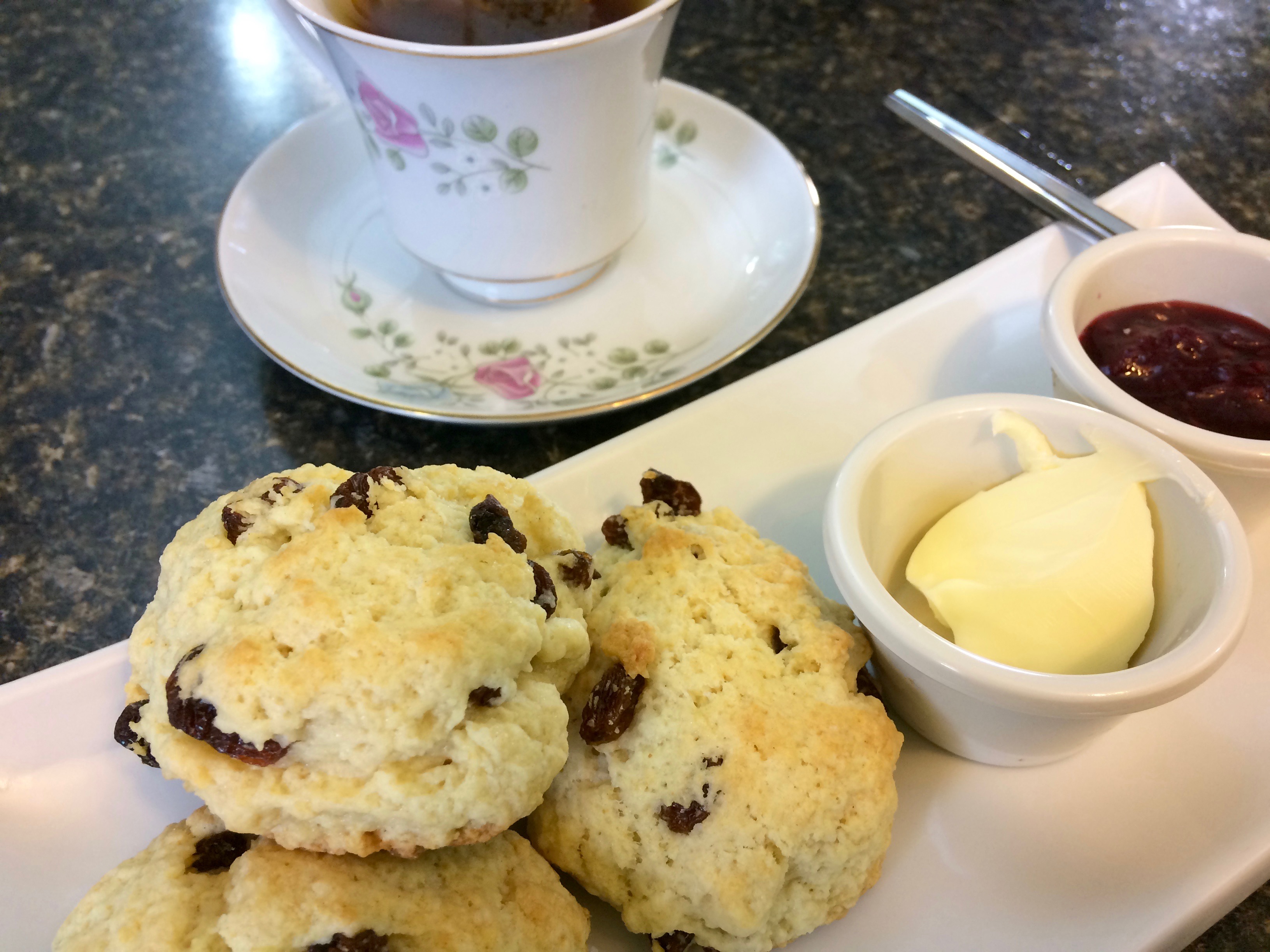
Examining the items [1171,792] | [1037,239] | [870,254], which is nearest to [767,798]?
[1171,792]

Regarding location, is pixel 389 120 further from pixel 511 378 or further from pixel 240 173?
pixel 240 173

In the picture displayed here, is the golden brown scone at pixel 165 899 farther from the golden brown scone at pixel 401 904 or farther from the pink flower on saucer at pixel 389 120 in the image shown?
the pink flower on saucer at pixel 389 120

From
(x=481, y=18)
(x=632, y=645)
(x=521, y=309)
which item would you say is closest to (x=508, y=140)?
(x=481, y=18)

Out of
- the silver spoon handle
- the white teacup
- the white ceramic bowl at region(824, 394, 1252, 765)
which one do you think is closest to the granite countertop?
the silver spoon handle

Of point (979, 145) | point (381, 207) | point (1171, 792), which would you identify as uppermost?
point (979, 145)

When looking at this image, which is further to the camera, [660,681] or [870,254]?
[870,254]

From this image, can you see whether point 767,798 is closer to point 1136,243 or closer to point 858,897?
point 858,897

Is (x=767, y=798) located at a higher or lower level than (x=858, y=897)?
higher

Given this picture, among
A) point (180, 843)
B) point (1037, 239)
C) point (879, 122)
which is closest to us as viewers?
point (180, 843)

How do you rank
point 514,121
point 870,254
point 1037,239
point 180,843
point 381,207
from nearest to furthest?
point 180,843, point 514,121, point 1037,239, point 381,207, point 870,254

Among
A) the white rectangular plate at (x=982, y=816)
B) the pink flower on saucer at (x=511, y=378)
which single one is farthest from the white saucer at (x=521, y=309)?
the white rectangular plate at (x=982, y=816)
